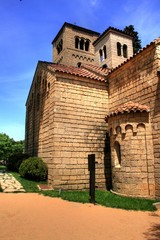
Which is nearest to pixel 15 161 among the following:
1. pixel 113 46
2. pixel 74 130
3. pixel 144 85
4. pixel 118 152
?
A: pixel 74 130

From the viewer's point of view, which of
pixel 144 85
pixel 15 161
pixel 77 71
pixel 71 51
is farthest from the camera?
pixel 71 51

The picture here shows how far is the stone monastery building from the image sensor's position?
9453mm

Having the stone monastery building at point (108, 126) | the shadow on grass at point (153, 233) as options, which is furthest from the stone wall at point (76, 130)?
the shadow on grass at point (153, 233)

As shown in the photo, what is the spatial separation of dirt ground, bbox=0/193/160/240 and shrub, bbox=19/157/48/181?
11.6 ft

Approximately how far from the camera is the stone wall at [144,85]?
30.8 ft

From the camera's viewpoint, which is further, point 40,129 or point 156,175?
point 40,129

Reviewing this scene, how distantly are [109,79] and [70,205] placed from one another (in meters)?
8.90

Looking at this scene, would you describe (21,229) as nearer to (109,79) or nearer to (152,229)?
(152,229)

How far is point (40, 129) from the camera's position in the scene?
14.8 meters

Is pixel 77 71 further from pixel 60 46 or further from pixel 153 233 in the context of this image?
pixel 60 46

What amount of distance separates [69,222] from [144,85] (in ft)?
24.7

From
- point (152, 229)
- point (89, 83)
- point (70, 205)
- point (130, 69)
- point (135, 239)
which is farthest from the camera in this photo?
point (89, 83)

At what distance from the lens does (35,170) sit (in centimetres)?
1159

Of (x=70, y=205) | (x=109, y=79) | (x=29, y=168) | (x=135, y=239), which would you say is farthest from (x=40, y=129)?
(x=135, y=239)
